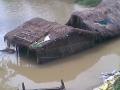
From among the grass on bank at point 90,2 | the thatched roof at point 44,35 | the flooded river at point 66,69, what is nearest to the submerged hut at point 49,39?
the thatched roof at point 44,35

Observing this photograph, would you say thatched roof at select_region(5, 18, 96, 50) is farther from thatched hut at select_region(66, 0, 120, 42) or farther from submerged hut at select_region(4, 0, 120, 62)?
thatched hut at select_region(66, 0, 120, 42)

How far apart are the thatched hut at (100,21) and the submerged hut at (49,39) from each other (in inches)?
20.9

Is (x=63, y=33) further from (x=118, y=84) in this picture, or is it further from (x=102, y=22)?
(x=118, y=84)

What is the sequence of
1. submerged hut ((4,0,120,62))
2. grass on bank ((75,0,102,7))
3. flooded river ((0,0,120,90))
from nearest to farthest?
flooded river ((0,0,120,90))
submerged hut ((4,0,120,62))
grass on bank ((75,0,102,7))

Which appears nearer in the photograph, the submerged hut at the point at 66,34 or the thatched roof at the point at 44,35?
the thatched roof at the point at 44,35

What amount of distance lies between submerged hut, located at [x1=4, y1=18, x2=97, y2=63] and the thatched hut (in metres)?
0.53

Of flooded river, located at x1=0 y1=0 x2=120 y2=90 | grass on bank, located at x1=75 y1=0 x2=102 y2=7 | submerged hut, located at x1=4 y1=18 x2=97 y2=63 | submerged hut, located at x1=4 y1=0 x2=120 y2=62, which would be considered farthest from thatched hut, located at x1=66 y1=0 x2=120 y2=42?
grass on bank, located at x1=75 y1=0 x2=102 y2=7

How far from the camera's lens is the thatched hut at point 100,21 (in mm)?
16875

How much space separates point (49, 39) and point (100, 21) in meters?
3.19

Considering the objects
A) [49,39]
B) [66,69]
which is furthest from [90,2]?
[66,69]

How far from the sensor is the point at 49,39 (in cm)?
1534

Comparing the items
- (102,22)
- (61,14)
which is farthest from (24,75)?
(61,14)

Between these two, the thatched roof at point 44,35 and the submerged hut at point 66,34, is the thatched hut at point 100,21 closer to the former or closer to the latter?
the submerged hut at point 66,34

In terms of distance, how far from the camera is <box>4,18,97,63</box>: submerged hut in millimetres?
15328
